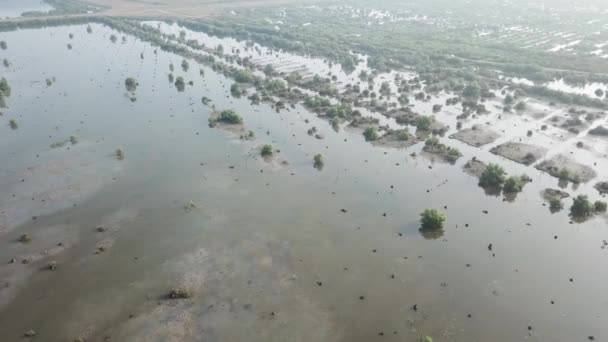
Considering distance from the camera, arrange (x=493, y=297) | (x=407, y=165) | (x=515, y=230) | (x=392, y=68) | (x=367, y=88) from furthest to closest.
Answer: (x=392, y=68), (x=367, y=88), (x=407, y=165), (x=515, y=230), (x=493, y=297)

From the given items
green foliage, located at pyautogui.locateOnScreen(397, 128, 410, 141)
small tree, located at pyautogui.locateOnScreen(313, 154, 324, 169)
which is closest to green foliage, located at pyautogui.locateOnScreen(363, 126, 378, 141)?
green foliage, located at pyautogui.locateOnScreen(397, 128, 410, 141)

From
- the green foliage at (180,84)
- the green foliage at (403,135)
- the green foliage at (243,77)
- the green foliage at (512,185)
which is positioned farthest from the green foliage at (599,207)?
the green foliage at (180,84)

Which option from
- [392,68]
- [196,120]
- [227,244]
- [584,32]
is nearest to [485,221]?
[227,244]

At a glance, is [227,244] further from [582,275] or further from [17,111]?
[17,111]

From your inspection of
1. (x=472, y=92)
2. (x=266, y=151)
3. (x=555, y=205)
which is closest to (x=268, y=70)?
(x=472, y=92)

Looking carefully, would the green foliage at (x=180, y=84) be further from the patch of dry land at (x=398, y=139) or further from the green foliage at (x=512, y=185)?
the green foliage at (x=512, y=185)
